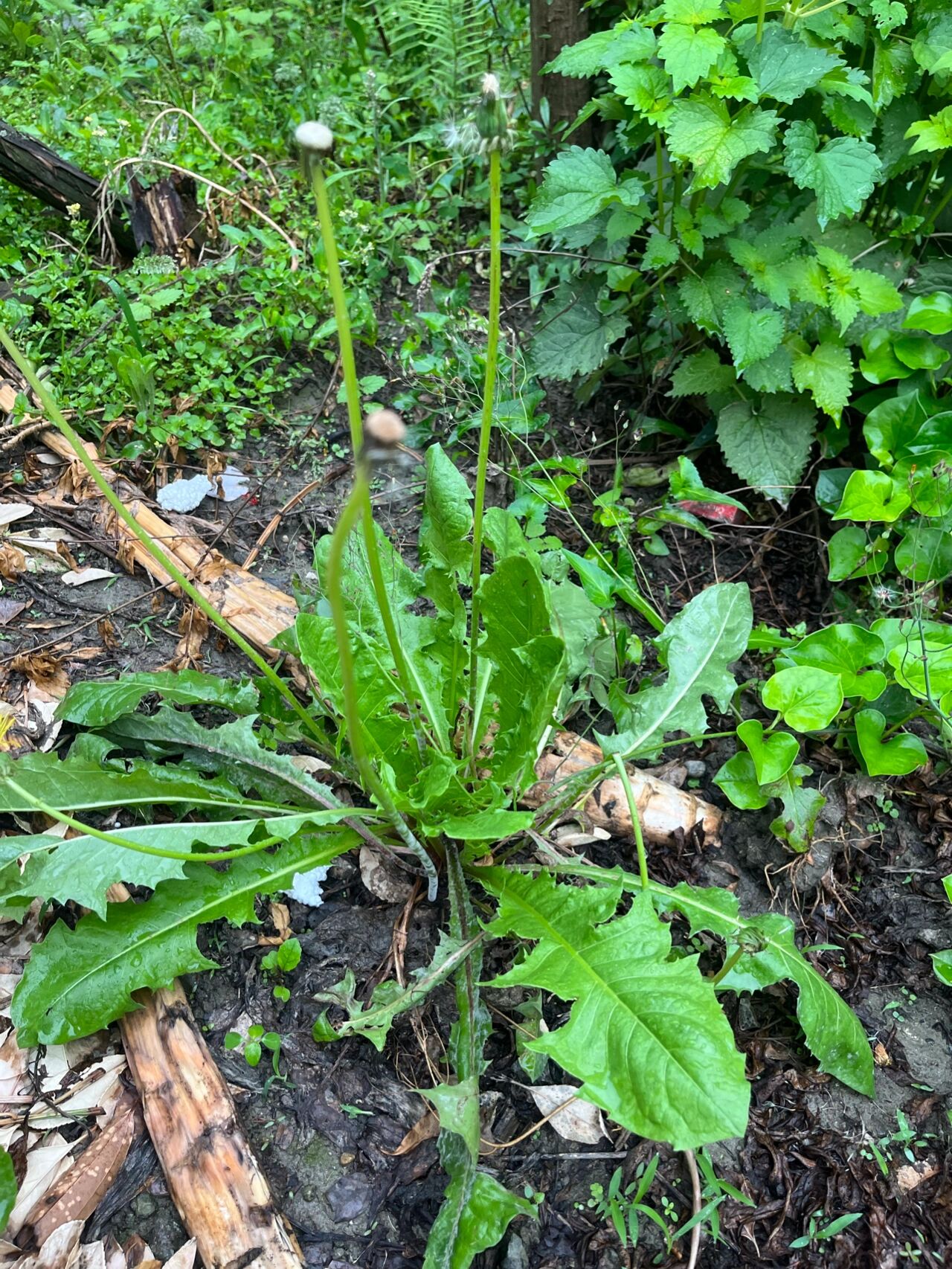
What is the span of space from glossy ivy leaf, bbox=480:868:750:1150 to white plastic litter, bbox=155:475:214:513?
162cm

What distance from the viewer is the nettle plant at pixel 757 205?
203 cm

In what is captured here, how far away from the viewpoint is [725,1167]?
1651mm

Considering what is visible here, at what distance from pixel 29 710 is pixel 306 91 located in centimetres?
310

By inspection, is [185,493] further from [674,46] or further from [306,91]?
[306,91]

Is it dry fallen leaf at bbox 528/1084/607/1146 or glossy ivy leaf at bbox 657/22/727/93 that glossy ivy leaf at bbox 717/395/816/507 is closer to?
glossy ivy leaf at bbox 657/22/727/93

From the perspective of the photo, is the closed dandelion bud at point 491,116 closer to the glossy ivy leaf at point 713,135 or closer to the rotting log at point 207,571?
the glossy ivy leaf at point 713,135

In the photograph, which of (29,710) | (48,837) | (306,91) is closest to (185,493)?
(29,710)

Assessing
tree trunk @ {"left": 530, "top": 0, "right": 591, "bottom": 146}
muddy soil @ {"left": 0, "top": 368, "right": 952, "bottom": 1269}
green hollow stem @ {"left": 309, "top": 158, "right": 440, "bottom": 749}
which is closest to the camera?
green hollow stem @ {"left": 309, "top": 158, "right": 440, "bottom": 749}

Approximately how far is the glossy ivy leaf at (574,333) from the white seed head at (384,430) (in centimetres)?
190

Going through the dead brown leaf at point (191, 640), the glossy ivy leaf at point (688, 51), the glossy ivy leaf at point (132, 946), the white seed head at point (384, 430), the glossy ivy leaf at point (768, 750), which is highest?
the glossy ivy leaf at point (688, 51)

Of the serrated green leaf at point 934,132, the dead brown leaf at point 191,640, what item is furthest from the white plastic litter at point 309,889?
the serrated green leaf at point 934,132

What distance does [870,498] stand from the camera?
2160 millimetres

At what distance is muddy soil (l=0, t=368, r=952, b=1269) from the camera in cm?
155

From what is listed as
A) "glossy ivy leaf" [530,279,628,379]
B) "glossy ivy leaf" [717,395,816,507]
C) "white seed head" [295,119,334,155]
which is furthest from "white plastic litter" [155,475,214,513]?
"white seed head" [295,119,334,155]
